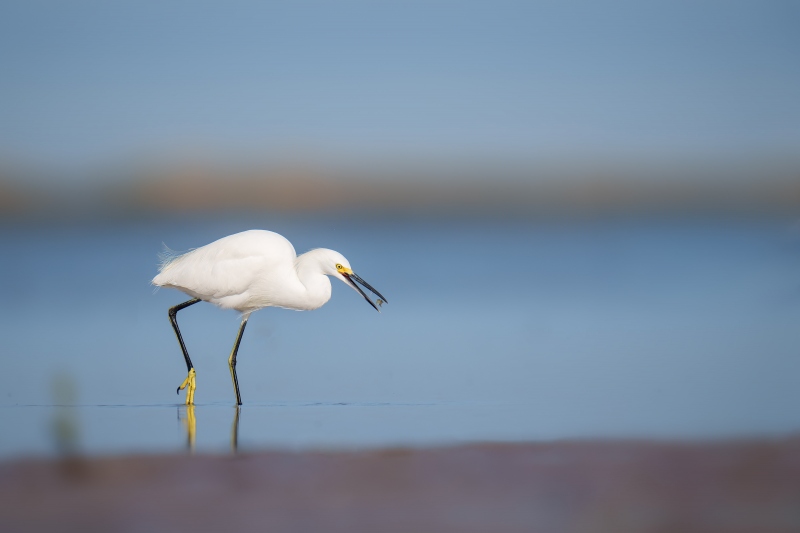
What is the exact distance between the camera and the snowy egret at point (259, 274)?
9.05 m

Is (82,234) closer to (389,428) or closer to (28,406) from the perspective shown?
(28,406)

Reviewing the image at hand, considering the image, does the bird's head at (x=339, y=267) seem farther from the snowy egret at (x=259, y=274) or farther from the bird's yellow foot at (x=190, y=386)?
the bird's yellow foot at (x=190, y=386)

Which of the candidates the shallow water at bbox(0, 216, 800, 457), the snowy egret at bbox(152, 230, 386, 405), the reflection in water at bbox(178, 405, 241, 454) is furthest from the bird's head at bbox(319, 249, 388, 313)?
the reflection in water at bbox(178, 405, 241, 454)

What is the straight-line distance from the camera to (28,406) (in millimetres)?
7344

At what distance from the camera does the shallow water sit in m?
6.46

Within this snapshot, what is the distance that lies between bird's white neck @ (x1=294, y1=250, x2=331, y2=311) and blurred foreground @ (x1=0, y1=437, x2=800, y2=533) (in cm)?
354

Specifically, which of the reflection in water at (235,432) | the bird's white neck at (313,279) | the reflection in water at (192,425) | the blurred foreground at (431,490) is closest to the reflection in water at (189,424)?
the reflection in water at (192,425)

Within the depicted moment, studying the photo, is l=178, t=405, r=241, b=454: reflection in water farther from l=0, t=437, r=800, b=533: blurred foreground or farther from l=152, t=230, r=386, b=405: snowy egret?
l=152, t=230, r=386, b=405: snowy egret

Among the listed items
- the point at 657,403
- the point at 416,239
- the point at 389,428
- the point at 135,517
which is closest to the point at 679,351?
the point at 657,403

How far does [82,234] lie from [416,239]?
6021 millimetres

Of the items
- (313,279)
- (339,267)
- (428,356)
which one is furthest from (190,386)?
(428,356)

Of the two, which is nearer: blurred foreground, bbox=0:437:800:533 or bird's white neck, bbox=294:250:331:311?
blurred foreground, bbox=0:437:800:533

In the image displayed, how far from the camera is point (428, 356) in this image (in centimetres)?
900

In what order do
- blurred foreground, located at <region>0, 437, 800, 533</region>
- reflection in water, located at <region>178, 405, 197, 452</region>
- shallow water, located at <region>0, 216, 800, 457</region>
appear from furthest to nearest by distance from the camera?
shallow water, located at <region>0, 216, 800, 457</region> → reflection in water, located at <region>178, 405, 197, 452</region> → blurred foreground, located at <region>0, 437, 800, 533</region>
